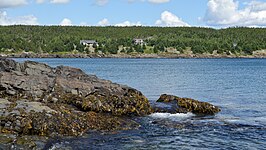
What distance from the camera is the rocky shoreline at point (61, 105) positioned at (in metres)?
19.7

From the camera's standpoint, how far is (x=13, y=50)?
642 ft

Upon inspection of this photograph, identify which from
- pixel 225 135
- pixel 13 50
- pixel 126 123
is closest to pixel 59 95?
pixel 126 123

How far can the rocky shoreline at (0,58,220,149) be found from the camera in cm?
1967

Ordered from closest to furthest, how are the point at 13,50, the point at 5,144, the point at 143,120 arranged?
the point at 5,144, the point at 143,120, the point at 13,50

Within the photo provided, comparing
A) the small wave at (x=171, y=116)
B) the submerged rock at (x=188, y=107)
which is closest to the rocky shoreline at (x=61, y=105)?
the submerged rock at (x=188, y=107)

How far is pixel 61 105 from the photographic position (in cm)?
2361

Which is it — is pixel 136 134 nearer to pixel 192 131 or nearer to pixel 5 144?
pixel 192 131

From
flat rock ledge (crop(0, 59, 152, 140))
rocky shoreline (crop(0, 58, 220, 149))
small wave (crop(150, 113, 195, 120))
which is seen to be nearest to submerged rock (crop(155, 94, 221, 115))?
rocky shoreline (crop(0, 58, 220, 149))

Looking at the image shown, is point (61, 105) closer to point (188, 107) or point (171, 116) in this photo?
point (171, 116)

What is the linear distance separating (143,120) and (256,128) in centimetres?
668

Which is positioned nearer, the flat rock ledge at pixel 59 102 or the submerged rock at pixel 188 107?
the flat rock ledge at pixel 59 102

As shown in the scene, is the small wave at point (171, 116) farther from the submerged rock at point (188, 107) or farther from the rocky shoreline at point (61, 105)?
the submerged rock at point (188, 107)

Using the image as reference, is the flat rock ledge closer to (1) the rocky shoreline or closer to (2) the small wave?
(1) the rocky shoreline

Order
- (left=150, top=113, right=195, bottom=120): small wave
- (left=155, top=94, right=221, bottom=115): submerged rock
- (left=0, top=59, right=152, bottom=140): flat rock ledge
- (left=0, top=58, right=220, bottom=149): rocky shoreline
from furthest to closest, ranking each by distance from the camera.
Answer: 1. (left=155, top=94, right=221, bottom=115): submerged rock
2. (left=150, top=113, right=195, bottom=120): small wave
3. (left=0, top=59, right=152, bottom=140): flat rock ledge
4. (left=0, top=58, right=220, bottom=149): rocky shoreline
